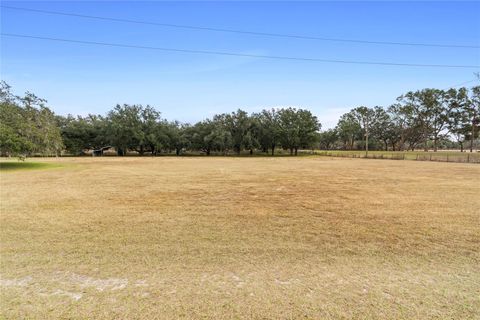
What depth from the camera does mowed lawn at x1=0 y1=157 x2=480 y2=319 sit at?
2.80m

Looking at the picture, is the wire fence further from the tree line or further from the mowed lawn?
the mowed lawn

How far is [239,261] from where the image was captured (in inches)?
156

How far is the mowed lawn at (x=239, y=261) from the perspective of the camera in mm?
2799

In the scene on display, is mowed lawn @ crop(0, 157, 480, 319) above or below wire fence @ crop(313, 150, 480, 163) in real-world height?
below

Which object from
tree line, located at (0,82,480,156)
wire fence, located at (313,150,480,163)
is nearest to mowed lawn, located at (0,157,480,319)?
wire fence, located at (313,150,480,163)

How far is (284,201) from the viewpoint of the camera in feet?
28.1

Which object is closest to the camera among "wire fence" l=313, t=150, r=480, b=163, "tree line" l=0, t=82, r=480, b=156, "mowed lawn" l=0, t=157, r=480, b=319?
"mowed lawn" l=0, t=157, r=480, b=319

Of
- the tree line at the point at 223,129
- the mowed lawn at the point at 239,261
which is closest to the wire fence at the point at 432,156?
the tree line at the point at 223,129

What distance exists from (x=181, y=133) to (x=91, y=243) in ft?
189

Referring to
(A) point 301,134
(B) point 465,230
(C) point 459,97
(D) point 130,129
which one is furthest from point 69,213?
(C) point 459,97

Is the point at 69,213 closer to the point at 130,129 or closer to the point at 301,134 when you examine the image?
the point at 130,129

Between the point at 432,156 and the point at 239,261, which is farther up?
the point at 432,156

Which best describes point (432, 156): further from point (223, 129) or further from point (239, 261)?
point (239, 261)

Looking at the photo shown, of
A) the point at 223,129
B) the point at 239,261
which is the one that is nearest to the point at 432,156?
the point at 223,129
